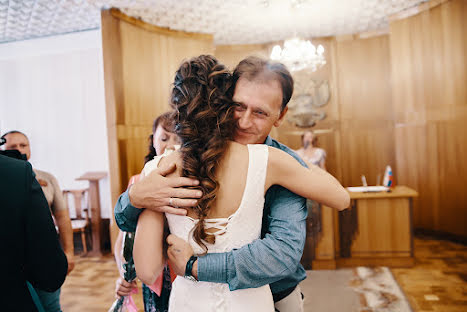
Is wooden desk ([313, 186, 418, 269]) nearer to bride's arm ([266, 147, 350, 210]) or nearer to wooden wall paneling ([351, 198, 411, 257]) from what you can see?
wooden wall paneling ([351, 198, 411, 257])

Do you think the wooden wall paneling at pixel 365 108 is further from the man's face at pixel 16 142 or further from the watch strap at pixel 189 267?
the watch strap at pixel 189 267

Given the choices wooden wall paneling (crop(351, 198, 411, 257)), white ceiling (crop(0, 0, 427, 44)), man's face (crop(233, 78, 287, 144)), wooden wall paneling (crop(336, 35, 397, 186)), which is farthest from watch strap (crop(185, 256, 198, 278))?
wooden wall paneling (crop(336, 35, 397, 186))

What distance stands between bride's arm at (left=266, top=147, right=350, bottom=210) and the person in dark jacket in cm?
70

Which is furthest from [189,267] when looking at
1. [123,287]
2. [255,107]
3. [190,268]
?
[123,287]

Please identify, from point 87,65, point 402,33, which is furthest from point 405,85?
point 87,65

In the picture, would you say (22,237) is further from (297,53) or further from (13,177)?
(297,53)

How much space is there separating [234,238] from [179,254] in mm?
174

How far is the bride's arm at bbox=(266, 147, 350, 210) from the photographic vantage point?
1.05 meters

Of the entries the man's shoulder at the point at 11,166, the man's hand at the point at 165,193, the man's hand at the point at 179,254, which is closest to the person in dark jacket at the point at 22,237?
the man's shoulder at the point at 11,166

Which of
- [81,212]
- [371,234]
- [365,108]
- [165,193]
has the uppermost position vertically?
[365,108]

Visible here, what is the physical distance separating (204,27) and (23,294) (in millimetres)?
5780

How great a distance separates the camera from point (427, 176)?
562cm

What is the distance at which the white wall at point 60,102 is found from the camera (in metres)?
5.88

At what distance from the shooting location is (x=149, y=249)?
1.04 metres
